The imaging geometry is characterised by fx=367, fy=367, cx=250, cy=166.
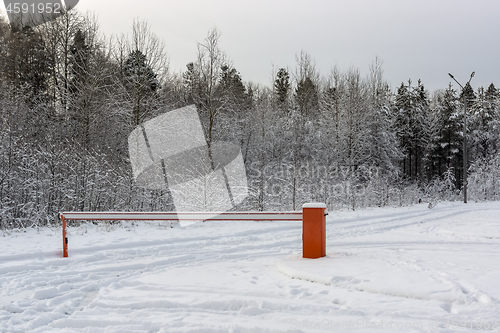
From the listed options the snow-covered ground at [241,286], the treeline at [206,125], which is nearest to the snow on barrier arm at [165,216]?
the snow-covered ground at [241,286]

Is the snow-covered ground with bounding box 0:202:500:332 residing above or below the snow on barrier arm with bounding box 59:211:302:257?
below

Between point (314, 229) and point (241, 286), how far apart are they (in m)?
2.12

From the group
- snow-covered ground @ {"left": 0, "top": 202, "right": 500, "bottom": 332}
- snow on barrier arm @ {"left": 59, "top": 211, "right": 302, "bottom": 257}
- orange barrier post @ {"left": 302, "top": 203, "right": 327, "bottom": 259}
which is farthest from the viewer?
snow on barrier arm @ {"left": 59, "top": 211, "right": 302, "bottom": 257}

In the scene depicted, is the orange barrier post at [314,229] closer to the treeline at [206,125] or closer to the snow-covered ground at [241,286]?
the snow-covered ground at [241,286]

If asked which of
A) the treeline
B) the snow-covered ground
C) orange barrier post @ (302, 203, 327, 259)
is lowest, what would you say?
the snow-covered ground

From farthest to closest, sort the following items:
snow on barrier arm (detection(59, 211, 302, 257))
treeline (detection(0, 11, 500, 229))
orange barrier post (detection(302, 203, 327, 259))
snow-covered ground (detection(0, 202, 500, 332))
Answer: treeline (detection(0, 11, 500, 229)) < snow on barrier arm (detection(59, 211, 302, 257)) < orange barrier post (detection(302, 203, 327, 259)) < snow-covered ground (detection(0, 202, 500, 332))

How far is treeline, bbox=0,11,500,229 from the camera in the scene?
1232cm

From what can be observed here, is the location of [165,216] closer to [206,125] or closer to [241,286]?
[241,286]

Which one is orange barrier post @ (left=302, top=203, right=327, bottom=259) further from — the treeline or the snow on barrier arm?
the treeline

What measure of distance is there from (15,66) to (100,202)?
20.8 metres

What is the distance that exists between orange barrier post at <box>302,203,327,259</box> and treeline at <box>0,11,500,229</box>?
8.10 meters

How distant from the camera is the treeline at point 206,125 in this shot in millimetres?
12320

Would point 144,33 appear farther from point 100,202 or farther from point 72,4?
point 72,4

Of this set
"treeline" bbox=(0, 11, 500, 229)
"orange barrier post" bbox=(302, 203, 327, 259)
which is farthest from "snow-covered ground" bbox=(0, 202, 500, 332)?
"treeline" bbox=(0, 11, 500, 229)
